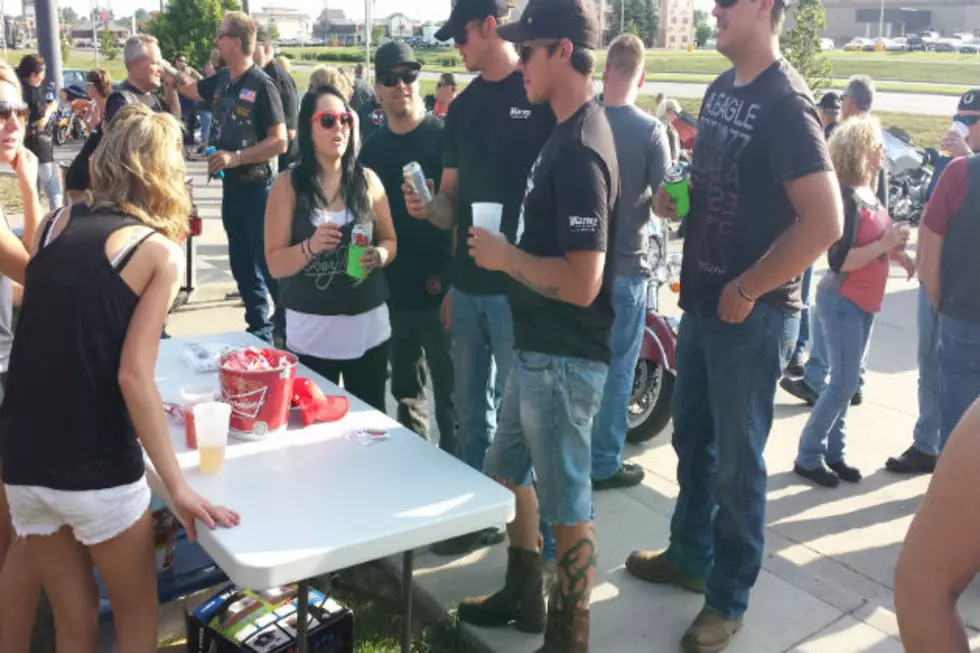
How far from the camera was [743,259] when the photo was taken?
3.06 meters

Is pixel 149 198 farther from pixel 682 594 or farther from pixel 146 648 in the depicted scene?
pixel 682 594

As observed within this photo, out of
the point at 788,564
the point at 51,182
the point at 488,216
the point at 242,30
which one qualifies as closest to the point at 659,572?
the point at 788,564

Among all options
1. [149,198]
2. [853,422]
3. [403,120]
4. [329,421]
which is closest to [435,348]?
[403,120]

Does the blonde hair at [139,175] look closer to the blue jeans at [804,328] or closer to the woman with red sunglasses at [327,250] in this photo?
Result: the woman with red sunglasses at [327,250]

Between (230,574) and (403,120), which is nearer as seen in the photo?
(230,574)

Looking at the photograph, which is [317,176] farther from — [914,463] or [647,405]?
[914,463]

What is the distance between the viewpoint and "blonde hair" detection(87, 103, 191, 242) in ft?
7.90

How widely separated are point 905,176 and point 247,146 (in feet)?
32.8

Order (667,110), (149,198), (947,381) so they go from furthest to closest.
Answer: (667,110) → (947,381) → (149,198)

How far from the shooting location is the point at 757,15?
297 cm

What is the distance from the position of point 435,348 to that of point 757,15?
6.90 feet

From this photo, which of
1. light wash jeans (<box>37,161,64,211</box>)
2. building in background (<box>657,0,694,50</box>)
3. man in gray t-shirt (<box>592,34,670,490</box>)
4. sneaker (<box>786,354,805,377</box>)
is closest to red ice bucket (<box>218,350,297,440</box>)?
man in gray t-shirt (<box>592,34,670,490</box>)

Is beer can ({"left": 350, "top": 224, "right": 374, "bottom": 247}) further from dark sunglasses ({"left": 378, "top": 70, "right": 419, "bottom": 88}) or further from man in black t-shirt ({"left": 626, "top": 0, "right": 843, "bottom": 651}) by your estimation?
man in black t-shirt ({"left": 626, "top": 0, "right": 843, "bottom": 651})

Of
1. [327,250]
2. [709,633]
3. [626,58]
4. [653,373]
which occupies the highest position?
[626,58]
